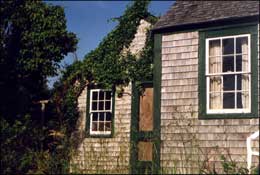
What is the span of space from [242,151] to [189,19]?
324cm

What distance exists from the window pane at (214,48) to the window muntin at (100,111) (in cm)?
479

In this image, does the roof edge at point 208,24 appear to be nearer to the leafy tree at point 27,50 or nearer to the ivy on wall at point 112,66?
the ivy on wall at point 112,66

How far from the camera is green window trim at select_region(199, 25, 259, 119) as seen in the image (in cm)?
981

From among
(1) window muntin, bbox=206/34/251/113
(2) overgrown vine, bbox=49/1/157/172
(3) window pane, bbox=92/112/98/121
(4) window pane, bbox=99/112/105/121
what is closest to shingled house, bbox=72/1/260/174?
(1) window muntin, bbox=206/34/251/113

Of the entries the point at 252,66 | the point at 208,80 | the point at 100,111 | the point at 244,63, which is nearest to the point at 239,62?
the point at 244,63

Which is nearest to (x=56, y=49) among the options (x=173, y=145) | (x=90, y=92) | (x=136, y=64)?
(x=90, y=92)

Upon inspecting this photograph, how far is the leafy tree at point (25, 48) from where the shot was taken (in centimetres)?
1449

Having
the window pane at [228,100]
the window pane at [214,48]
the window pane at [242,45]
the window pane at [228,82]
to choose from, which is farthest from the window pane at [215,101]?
the window pane at [242,45]

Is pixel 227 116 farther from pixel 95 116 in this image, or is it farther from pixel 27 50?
pixel 27 50

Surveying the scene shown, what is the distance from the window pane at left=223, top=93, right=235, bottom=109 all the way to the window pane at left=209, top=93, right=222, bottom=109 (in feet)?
0.35

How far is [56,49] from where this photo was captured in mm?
15125

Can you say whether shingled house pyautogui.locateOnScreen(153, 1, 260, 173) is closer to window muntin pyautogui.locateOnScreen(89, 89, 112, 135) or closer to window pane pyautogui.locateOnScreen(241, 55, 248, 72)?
window pane pyautogui.locateOnScreen(241, 55, 248, 72)

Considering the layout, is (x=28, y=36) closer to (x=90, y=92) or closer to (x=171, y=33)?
(x=90, y=92)

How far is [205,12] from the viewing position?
36.2 feet
